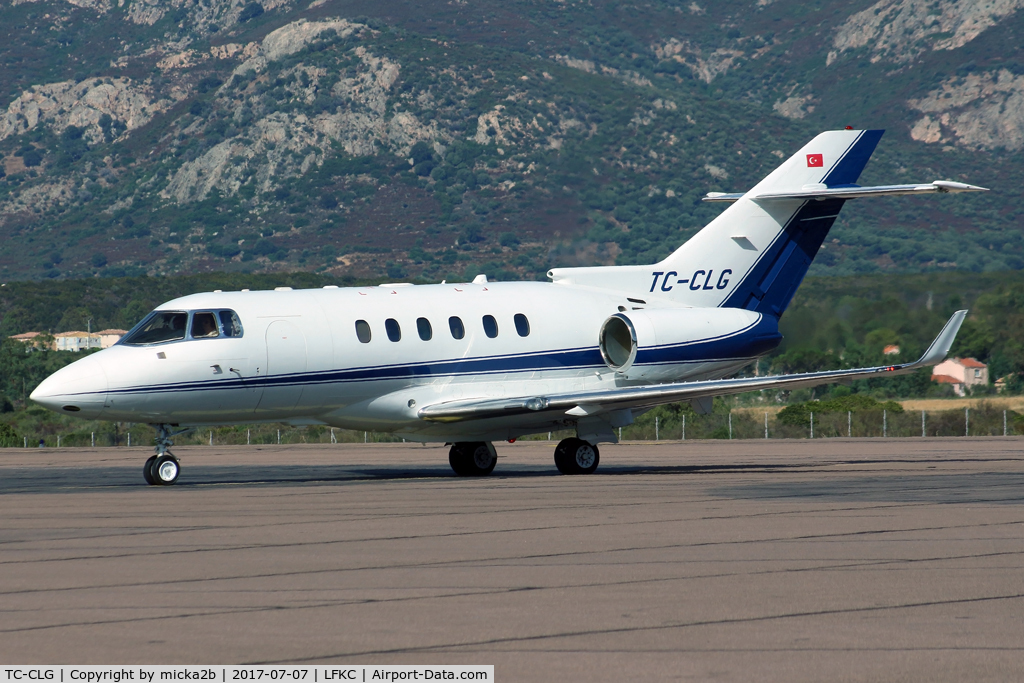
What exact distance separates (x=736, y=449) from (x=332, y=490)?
16.6 metres

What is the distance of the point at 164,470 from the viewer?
74.7ft

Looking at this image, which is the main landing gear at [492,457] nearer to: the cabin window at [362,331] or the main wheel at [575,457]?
the main wheel at [575,457]

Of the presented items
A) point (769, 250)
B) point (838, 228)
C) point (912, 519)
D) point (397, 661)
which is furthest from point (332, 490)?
point (838, 228)

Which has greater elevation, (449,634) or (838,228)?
(838,228)

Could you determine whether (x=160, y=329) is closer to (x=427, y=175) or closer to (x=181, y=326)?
(x=181, y=326)

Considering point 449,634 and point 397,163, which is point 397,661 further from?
point 397,163

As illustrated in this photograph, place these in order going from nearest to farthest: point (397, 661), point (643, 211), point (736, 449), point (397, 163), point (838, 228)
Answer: point (397, 661)
point (736, 449)
point (643, 211)
point (838, 228)
point (397, 163)

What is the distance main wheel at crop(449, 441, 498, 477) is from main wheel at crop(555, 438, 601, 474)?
1379mm

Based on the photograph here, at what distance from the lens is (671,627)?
10281 millimetres

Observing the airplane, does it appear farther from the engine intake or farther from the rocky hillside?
the rocky hillside

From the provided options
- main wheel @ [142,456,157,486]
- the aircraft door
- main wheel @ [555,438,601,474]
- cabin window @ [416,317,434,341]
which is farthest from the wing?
main wheel @ [142,456,157,486]

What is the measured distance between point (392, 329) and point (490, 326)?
1.96 m

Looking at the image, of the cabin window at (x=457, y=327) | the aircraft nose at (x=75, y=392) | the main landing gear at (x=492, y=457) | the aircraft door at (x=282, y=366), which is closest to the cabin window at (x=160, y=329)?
the aircraft nose at (x=75, y=392)

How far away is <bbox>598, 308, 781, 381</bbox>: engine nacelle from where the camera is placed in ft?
85.6
